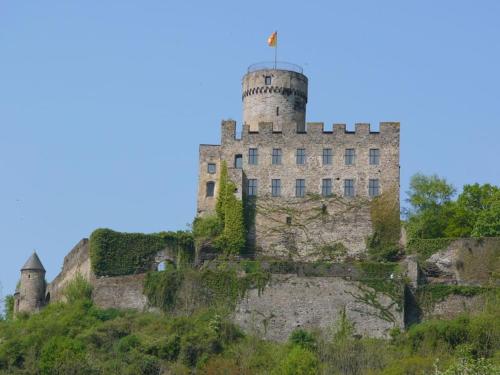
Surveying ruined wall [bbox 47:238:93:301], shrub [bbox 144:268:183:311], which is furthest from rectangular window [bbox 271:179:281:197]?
ruined wall [bbox 47:238:93:301]

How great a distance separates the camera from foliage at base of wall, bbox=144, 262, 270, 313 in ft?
226

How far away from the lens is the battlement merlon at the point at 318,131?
249 feet

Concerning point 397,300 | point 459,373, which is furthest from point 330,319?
point 459,373

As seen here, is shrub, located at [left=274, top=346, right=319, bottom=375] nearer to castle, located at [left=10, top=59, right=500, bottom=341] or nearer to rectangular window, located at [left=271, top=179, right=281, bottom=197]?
castle, located at [left=10, top=59, right=500, bottom=341]

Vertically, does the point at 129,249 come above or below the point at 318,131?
below

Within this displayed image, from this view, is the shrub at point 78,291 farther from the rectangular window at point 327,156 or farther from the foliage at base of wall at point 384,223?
the foliage at base of wall at point 384,223

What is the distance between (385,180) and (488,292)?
898 centimetres

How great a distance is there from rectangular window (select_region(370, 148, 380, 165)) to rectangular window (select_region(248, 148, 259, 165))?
5.30m

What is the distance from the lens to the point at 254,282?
226 ft

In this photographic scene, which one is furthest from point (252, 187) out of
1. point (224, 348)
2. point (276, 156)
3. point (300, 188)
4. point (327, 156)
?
point (224, 348)

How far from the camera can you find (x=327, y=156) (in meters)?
75.9

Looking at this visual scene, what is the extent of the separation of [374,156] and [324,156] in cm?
232

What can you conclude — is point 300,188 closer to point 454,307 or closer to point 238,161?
point 238,161

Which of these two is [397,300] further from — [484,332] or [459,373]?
[459,373]
